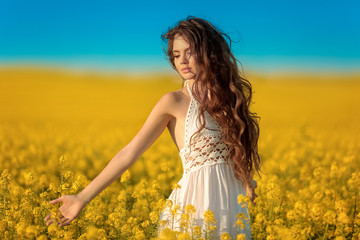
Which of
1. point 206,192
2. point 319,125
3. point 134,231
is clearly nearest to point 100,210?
point 134,231

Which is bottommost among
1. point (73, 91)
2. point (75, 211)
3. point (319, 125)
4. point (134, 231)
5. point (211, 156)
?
point (134, 231)

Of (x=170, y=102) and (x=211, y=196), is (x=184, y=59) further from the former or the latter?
(x=211, y=196)

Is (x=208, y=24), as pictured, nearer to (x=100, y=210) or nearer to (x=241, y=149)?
(x=241, y=149)

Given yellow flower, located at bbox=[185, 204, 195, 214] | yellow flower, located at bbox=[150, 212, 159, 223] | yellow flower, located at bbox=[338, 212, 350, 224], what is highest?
yellow flower, located at bbox=[185, 204, 195, 214]

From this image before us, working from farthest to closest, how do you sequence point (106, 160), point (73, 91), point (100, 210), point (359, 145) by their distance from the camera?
1. point (73, 91)
2. point (359, 145)
3. point (106, 160)
4. point (100, 210)

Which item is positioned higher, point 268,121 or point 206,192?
point 268,121

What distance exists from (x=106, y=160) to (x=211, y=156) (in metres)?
3.87

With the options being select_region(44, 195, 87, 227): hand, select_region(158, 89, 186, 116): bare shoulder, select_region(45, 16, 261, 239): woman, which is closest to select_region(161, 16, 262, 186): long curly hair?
select_region(45, 16, 261, 239): woman

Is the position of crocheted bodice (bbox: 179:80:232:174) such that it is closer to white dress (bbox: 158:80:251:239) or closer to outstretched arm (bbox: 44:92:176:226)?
white dress (bbox: 158:80:251:239)

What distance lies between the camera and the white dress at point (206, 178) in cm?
222

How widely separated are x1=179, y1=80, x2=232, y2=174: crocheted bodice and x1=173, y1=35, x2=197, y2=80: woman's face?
22 centimetres

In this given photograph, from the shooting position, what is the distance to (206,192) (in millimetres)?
2205

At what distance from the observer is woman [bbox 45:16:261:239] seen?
2229mm

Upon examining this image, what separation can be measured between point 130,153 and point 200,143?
378 mm
